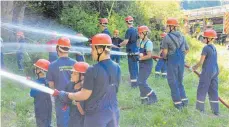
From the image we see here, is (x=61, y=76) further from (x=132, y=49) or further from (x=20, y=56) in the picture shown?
(x=20, y=56)

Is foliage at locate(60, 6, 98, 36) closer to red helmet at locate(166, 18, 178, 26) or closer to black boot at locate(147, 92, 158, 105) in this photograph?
black boot at locate(147, 92, 158, 105)

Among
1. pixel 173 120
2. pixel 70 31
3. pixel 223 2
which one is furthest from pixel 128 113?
pixel 223 2

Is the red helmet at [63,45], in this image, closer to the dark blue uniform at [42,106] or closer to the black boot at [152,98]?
the dark blue uniform at [42,106]

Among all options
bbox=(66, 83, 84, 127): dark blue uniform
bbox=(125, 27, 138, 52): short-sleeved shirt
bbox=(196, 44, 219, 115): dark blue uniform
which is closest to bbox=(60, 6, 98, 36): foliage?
bbox=(125, 27, 138, 52): short-sleeved shirt

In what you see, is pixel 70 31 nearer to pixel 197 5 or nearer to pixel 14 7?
pixel 14 7

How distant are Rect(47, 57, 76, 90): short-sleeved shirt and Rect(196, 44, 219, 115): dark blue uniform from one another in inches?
114

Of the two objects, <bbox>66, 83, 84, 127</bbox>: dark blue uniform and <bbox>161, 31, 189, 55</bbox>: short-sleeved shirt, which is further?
<bbox>161, 31, 189, 55</bbox>: short-sleeved shirt

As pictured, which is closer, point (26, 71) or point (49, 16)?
point (26, 71)

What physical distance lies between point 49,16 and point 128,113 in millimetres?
9572

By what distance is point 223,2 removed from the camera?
2670cm

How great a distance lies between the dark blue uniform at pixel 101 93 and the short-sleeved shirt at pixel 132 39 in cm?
476

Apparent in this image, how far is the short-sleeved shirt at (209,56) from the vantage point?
22.2 feet

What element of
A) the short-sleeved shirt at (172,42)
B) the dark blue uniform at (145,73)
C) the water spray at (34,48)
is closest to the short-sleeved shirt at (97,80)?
the short-sleeved shirt at (172,42)

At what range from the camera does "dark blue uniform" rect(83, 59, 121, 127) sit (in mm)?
3918
